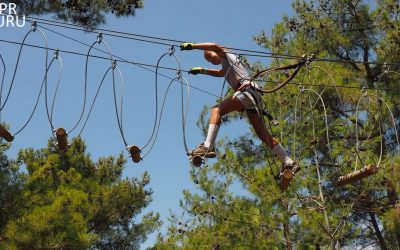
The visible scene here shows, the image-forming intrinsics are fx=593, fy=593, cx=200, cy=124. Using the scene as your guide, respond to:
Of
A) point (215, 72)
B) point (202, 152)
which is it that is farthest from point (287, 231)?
point (202, 152)

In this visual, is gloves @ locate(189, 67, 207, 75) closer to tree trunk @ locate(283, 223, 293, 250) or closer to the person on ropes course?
the person on ropes course

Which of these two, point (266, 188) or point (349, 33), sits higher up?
point (349, 33)

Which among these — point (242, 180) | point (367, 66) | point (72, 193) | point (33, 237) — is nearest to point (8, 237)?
point (33, 237)

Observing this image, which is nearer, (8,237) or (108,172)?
(8,237)

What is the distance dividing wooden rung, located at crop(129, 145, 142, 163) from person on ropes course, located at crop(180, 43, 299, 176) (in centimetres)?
60

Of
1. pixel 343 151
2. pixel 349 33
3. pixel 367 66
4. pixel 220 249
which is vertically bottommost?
pixel 220 249

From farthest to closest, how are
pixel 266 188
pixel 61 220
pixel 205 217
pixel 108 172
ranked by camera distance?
pixel 108 172 → pixel 61 220 → pixel 205 217 → pixel 266 188

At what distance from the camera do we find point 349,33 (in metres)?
13.0

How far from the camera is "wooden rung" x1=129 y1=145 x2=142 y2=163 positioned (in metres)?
4.86

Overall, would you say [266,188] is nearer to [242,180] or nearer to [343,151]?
[242,180]

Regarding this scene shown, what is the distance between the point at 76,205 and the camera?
1251 centimetres

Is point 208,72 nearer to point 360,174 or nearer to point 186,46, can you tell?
point 186,46

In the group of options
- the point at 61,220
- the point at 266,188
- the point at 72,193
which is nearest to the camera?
the point at 266,188

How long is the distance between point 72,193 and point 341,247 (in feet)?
18.3
